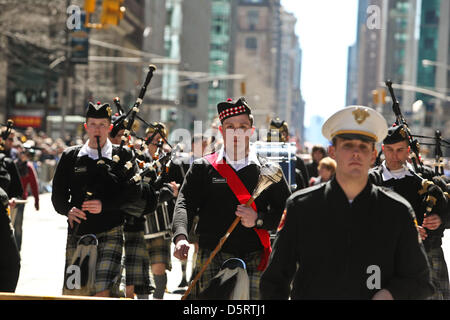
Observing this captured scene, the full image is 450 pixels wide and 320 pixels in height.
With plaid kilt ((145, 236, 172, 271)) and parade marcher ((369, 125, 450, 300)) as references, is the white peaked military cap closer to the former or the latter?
parade marcher ((369, 125, 450, 300))

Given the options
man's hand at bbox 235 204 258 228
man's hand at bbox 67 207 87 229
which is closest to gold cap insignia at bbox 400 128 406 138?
man's hand at bbox 235 204 258 228

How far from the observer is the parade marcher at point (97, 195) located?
749 cm

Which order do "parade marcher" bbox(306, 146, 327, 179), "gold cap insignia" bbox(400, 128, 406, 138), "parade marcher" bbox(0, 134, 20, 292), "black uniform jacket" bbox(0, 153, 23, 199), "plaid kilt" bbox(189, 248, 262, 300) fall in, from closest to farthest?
"parade marcher" bbox(0, 134, 20, 292)
"plaid kilt" bbox(189, 248, 262, 300)
"gold cap insignia" bbox(400, 128, 406, 138)
"black uniform jacket" bbox(0, 153, 23, 199)
"parade marcher" bbox(306, 146, 327, 179)

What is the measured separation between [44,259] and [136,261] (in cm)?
517

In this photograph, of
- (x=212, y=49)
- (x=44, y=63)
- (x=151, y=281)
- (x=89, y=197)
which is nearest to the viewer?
(x=89, y=197)

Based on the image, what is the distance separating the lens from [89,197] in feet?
24.5

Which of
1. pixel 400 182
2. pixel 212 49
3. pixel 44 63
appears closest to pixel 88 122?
pixel 400 182

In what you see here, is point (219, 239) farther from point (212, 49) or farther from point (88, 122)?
point (212, 49)

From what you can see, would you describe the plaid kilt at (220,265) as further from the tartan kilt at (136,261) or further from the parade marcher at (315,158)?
the parade marcher at (315,158)

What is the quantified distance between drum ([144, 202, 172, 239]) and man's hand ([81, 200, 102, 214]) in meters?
2.87

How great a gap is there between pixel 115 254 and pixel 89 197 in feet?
1.86

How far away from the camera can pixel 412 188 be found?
7.85m

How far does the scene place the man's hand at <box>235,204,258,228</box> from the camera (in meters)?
6.02
